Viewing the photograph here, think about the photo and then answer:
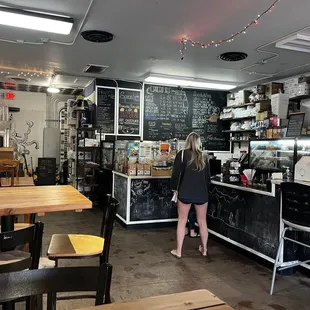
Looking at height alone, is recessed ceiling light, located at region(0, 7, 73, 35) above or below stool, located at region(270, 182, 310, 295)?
above

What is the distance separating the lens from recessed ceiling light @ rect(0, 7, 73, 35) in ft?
11.5

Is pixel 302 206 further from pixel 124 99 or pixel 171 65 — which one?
pixel 124 99

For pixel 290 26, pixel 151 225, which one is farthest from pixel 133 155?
pixel 290 26

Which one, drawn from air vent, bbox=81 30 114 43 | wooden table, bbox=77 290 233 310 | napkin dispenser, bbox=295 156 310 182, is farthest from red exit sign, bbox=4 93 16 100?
wooden table, bbox=77 290 233 310

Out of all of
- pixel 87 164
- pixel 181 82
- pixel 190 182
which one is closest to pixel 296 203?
pixel 190 182

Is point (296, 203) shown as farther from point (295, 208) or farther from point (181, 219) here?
A: point (181, 219)

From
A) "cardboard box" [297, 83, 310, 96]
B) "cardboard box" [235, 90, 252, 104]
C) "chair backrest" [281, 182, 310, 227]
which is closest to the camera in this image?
"chair backrest" [281, 182, 310, 227]

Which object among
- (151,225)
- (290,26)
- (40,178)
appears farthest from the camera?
(40,178)

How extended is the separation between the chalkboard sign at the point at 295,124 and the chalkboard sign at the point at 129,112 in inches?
128

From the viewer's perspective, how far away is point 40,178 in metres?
8.60

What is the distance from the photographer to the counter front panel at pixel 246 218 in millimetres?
3631

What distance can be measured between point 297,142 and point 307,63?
1.53 m

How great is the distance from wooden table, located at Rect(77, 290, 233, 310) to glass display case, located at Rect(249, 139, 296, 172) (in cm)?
406

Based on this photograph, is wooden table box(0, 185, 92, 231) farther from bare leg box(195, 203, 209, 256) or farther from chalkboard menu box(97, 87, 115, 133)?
chalkboard menu box(97, 87, 115, 133)
